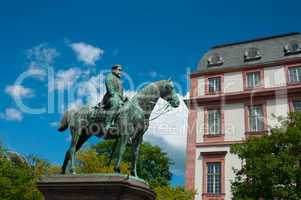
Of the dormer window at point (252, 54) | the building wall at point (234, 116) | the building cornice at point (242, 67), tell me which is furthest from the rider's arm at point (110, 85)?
the dormer window at point (252, 54)

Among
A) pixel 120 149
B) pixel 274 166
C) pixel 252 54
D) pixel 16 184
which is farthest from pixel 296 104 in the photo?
pixel 120 149

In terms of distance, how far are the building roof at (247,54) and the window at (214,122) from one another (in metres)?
4.35

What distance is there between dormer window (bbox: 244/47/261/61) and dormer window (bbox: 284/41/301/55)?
2450mm

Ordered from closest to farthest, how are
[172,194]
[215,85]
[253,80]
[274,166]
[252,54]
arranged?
1. [274,166]
2. [172,194]
3. [253,80]
4. [215,85]
5. [252,54]

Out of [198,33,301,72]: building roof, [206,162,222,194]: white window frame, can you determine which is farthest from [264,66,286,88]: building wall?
[206,162,222,194]: white window frame

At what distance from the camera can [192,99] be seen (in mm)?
36156

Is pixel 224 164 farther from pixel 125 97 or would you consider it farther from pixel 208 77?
pixel 125 97

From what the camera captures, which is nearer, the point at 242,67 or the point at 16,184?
the point at 16,184

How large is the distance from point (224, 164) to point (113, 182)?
2551cm

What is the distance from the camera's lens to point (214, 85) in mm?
36188

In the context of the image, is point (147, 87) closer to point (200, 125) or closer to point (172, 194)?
point (172, 194)

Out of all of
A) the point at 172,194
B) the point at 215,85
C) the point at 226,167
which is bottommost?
the point at 172,194

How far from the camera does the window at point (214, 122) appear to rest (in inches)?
1351

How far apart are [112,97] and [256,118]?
25750 millimetres
